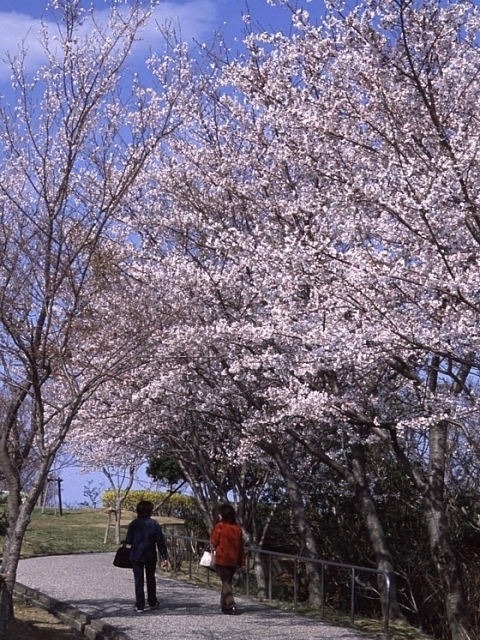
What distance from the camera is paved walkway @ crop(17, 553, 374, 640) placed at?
36.4 ft

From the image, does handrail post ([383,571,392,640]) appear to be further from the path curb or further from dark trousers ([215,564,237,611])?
the path curb

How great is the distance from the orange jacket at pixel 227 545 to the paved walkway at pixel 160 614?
69 cm

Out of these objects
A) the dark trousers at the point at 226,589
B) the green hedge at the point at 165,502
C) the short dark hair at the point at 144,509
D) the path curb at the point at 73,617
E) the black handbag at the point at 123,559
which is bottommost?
the path curb at the point at 73,617

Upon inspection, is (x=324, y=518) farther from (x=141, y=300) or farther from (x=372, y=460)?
(x=141, y=300)

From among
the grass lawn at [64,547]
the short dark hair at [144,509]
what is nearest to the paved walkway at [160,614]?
the grass lawn at [64,547]

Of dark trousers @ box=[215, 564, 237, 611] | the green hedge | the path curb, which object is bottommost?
the path curb

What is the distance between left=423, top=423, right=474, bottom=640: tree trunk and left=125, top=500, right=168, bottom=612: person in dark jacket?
12.0ft

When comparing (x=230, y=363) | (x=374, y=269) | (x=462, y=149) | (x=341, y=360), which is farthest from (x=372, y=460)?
(x=462, y=149)

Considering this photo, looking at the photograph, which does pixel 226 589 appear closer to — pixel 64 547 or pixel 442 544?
pixel 442 544

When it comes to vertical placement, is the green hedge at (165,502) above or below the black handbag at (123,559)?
above

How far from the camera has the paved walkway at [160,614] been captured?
11094 mm

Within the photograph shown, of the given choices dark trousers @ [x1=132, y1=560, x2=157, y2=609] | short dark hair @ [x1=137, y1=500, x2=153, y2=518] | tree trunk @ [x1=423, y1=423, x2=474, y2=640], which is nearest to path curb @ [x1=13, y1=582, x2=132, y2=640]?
dark trousers @ [x1=132, y1=560, x2=157, y2=609]

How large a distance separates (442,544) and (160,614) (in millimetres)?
3865

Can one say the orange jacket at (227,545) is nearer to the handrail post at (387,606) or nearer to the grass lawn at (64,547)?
the grass lawn at (64,547)
